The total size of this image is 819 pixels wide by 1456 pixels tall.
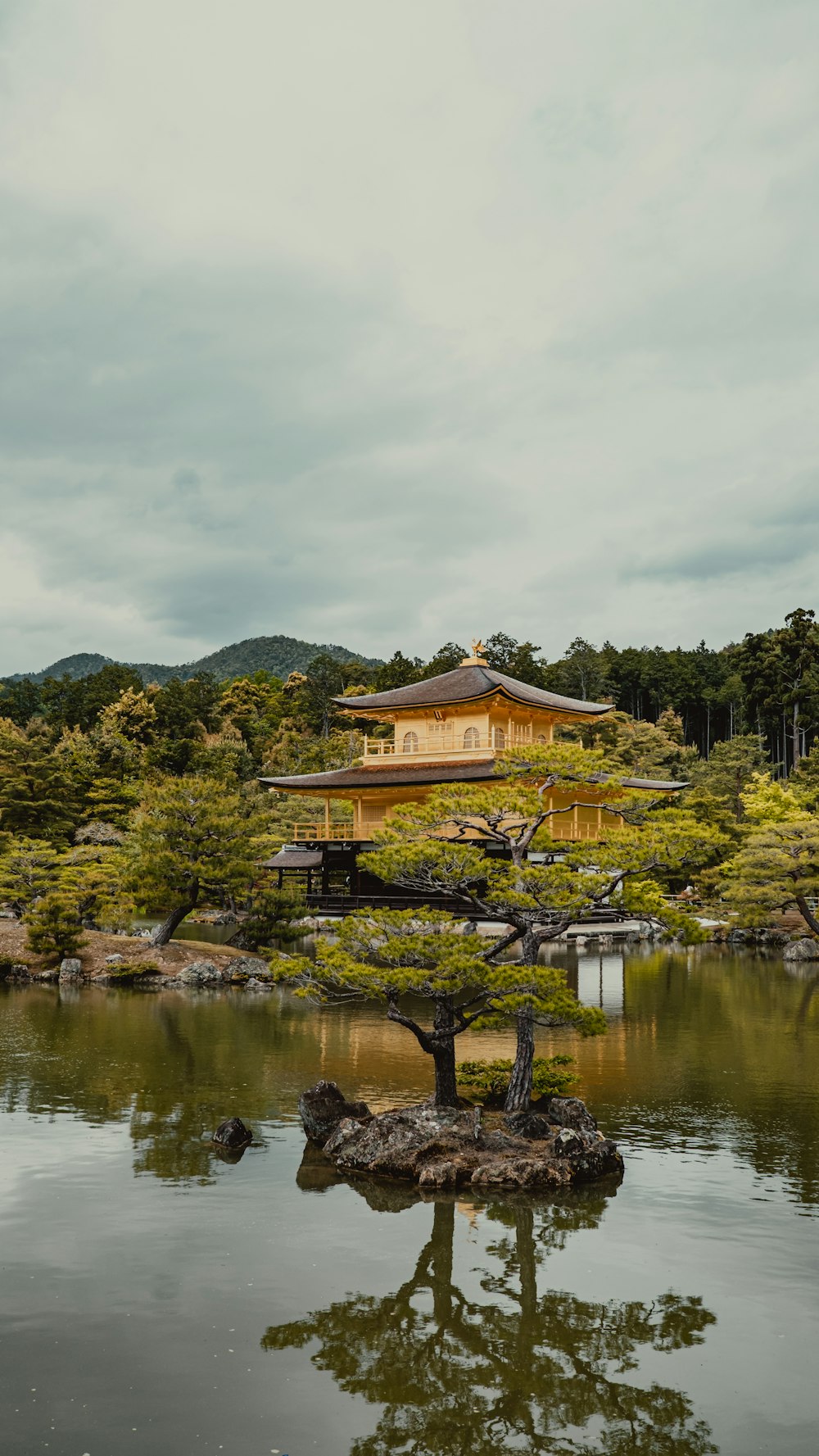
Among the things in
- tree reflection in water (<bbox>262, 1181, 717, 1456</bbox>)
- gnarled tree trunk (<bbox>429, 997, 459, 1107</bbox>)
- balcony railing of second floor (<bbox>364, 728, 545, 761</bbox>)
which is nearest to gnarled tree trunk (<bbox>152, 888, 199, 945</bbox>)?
balcony railing of second floor (<bbox>364, 728, 545, 761</bbox>)

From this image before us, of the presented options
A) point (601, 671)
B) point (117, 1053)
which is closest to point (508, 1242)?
point (117, 1053)

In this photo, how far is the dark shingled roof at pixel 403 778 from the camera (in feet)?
101

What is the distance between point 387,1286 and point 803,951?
25.1m

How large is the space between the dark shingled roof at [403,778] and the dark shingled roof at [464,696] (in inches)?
82.0

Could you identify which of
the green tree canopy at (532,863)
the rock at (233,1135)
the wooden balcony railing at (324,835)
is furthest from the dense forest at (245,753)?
the rock at (233,1135)

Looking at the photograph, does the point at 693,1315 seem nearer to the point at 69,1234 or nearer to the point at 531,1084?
the point at 531,1084

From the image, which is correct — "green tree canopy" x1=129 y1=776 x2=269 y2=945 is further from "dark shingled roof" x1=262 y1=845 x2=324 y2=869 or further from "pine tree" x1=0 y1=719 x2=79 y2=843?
"pine tree" x1=0 y1=719 x2=79 y2=843

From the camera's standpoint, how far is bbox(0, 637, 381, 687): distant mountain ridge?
431ft

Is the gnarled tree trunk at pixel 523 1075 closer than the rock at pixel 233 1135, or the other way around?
the rock at pixel 233 1135

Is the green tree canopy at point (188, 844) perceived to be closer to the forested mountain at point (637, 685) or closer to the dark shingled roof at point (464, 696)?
the dark shingled roof at point (464, 696)

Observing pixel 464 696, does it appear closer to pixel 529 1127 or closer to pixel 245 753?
pixel 529 1127

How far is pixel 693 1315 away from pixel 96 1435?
437 cm

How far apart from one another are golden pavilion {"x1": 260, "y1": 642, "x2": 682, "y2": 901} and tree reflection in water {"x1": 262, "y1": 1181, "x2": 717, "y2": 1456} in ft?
77.0

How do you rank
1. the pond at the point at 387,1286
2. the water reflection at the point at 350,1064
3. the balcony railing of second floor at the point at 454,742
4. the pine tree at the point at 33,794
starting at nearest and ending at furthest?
the pond at the point at 387,1286 → the water reflection at the point at 350,1064 → the balcony railing of second floor at the point at 454,742 → the pine tree at the point at 33,794
